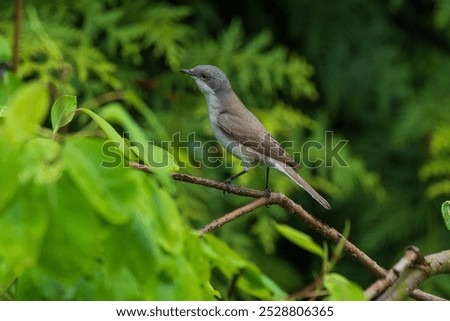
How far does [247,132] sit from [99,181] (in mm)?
2192

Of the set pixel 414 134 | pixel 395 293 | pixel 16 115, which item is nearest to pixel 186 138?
pixel 414 134

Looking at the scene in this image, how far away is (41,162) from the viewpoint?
78cm

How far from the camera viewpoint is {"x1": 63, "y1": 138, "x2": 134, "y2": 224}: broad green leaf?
75 centimetres

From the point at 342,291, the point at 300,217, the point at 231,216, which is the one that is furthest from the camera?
the point at 300,217

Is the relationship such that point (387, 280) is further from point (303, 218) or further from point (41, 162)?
point (41, 162)

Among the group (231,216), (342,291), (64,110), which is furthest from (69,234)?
(231,216)

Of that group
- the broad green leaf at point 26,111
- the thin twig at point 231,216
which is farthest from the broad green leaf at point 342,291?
the broad green leaf at point 26,111

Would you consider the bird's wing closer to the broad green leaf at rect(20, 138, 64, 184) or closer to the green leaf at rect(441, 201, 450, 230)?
the green leaf at rect(441, 201, 450, 230)

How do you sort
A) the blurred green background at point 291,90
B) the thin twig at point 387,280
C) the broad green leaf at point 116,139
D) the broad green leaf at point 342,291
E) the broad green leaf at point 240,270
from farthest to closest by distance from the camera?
the blurred green background at point 291,90 < the broad green leaf at point 240,270 < the thin twig at point 387,280 < the broad green leaf at point 342,291 < the broad green leaf at point 116,139

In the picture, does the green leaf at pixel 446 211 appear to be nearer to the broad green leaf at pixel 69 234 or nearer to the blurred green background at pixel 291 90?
the broad green leaf at pixel 69 234

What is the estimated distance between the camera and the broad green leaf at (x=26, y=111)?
29.6 inches

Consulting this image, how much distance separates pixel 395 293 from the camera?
1.05 metres

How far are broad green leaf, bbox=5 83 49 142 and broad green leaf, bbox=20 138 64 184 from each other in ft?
0.07

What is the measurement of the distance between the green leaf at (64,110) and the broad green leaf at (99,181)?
0.58 ft
